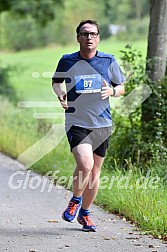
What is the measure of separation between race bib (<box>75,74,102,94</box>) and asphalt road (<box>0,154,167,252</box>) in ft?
4.57

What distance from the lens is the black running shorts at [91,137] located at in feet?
21.6

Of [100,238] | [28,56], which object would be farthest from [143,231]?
[28,56]

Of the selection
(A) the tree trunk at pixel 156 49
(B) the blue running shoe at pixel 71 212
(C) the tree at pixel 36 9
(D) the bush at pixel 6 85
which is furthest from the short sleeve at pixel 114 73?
(C) the tree at pixel 36 9

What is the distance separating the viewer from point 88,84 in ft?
21.6

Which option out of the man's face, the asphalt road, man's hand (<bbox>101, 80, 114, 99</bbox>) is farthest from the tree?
man's hand (<bbox>101, 80, 114, 99</bbox>)

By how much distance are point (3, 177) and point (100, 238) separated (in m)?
3.67

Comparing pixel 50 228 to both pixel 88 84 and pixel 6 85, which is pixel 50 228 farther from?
pixel 6 85

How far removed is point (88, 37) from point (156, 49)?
132 inches

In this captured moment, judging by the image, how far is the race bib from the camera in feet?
21.6

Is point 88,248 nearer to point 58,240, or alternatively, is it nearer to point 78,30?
point 58,240

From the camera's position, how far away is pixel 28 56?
121ft

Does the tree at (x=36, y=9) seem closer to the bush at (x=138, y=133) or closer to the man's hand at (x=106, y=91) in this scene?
the bush at (x=138, y=133)

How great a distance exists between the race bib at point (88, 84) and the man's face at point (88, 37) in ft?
0.88

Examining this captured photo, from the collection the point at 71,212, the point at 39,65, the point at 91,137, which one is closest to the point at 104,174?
the point at 71,212
